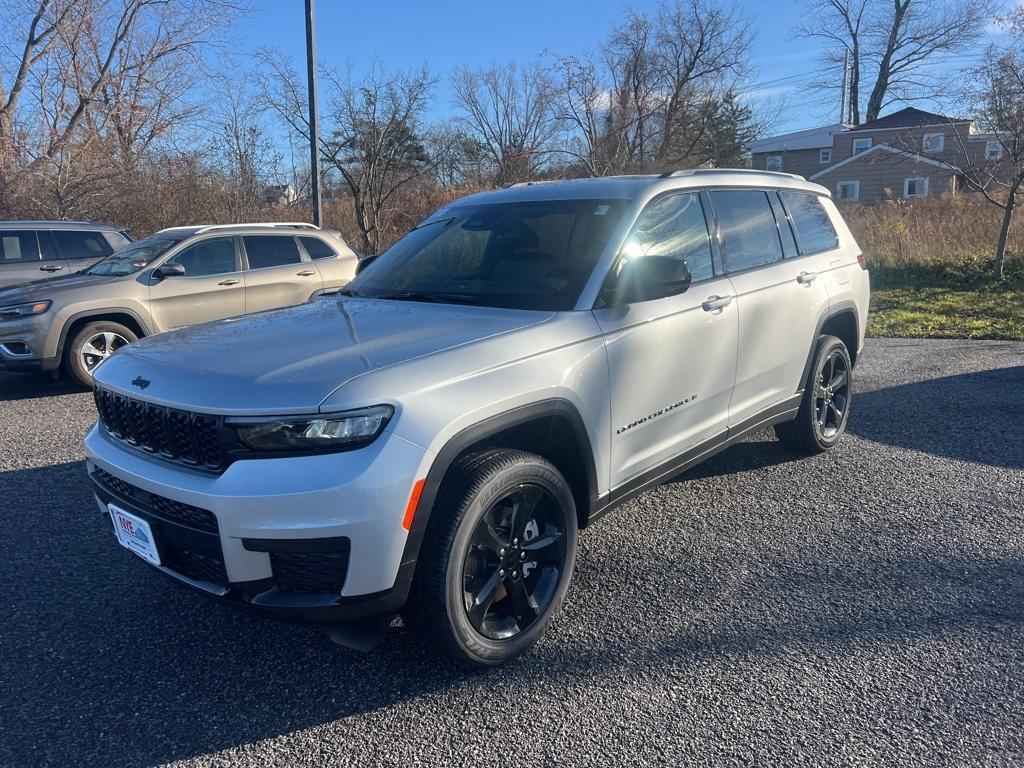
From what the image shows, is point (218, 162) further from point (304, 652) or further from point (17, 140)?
point (304, 652)

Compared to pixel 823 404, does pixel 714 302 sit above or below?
above

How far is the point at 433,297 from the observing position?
3.64 m

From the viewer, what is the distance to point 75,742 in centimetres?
254

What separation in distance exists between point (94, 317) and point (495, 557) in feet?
21.8

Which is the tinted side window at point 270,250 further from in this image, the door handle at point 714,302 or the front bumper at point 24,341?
the door handle at point 714,302

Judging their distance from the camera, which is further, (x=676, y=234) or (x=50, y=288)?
(x=50, y=288)

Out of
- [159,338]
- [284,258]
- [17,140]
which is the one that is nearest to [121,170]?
[17,140]

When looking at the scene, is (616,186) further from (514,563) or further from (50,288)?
(50,288)

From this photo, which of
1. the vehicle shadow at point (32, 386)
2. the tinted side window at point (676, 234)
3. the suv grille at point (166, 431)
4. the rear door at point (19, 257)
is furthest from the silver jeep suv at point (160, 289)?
the tinted side window at point (676, 234)

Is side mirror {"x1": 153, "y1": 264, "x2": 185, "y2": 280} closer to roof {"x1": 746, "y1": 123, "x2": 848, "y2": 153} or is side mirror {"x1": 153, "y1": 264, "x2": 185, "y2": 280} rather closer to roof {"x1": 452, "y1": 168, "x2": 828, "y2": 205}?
roof {"x1": 452, "y1": 168, "x2": 828, "y2": 205}

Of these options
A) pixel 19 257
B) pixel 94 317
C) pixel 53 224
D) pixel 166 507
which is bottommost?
pixel 166 507

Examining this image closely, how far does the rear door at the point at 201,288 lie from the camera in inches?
321

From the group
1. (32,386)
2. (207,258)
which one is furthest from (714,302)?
(32,386)

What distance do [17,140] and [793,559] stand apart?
772 inches
